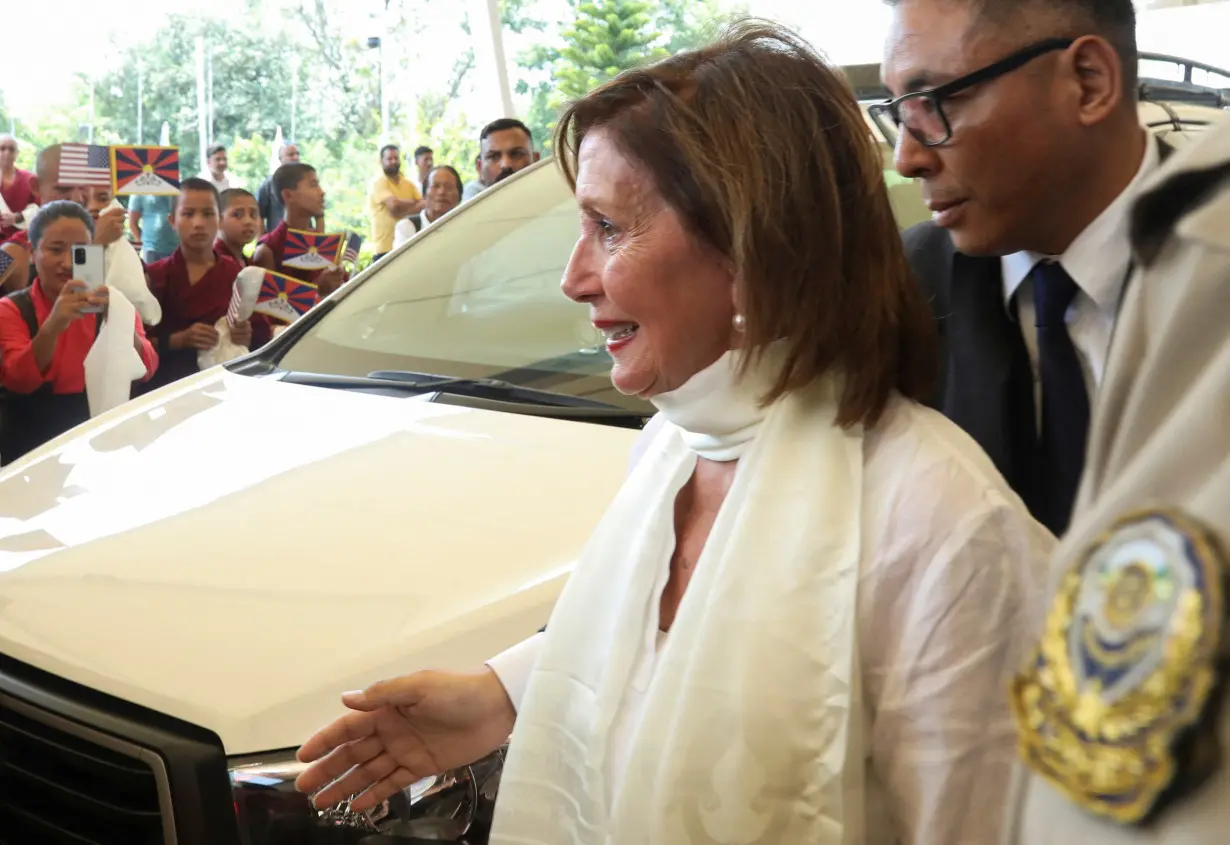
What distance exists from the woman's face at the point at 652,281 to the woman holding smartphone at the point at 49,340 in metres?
3.16

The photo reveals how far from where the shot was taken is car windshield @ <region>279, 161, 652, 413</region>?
2576 millimetres

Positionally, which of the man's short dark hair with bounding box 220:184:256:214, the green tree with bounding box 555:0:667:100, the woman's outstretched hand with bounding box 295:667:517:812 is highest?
the green tree with bounding box 555:0:667:100

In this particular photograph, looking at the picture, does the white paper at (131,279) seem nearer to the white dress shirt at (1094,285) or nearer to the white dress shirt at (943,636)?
the white dress shirt at (1094,285)

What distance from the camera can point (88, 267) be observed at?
13.4 ft

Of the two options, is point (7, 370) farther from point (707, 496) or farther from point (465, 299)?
point (707, 496)

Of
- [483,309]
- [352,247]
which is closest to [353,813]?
[483,309]

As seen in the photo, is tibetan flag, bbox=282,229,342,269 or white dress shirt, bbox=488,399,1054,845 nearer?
white dress shirt, bbox=488,399,1054,845

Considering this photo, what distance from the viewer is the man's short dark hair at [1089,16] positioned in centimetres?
150

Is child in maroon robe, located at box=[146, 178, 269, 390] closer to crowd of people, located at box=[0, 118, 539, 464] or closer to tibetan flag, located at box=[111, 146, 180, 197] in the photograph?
crowd of people, located at box=[0, 118, 539, 464]

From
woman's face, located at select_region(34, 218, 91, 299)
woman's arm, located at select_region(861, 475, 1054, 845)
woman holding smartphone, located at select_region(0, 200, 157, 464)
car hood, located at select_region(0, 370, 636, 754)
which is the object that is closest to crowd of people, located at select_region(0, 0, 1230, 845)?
woman's arm, located at select_region(861, 475, 1054, 845)

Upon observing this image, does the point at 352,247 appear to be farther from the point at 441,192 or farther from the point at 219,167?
the point at 219,167

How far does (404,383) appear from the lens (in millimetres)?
2611

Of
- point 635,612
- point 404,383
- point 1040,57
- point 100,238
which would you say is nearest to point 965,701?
point 635,612

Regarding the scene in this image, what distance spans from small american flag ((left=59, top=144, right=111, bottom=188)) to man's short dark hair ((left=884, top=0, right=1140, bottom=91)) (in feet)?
11.9
